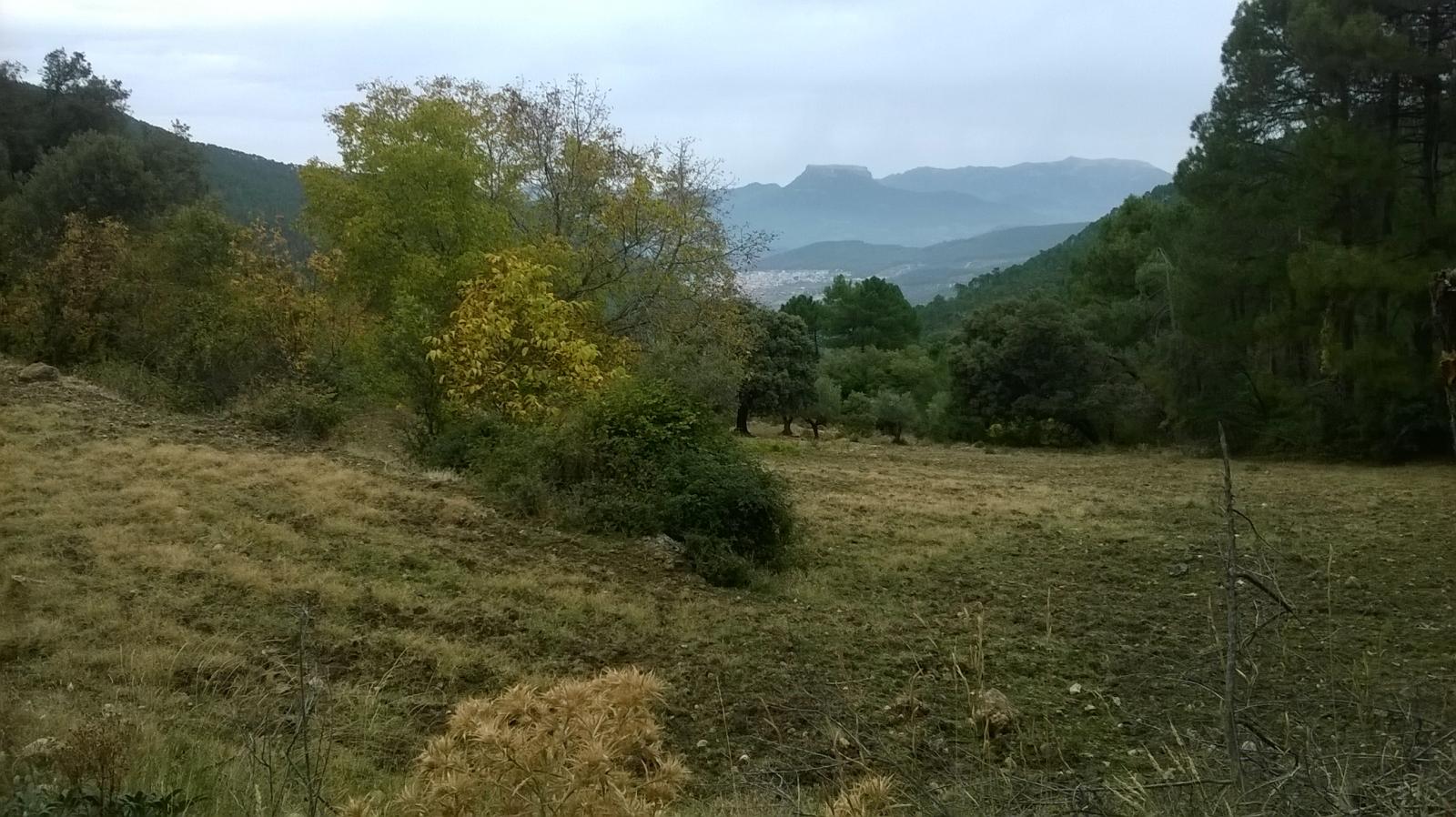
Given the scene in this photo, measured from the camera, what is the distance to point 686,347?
1780cm

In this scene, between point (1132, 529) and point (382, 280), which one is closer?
point (1132, 529)

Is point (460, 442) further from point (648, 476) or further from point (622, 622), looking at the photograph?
point (622, 622)

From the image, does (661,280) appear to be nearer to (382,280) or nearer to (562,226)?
(562,226)

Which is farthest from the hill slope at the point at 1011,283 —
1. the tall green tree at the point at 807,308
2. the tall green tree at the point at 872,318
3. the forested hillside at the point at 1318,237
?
the forested hillside at the point at 1318,237

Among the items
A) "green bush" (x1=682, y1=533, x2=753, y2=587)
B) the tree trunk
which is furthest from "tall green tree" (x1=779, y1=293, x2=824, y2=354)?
the tree trunk

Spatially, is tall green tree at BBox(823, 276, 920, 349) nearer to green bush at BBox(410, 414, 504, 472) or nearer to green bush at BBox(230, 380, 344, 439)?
green bush at BBox(230, 380, 344, 439)

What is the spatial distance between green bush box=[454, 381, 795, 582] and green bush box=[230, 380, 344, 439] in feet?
9.19

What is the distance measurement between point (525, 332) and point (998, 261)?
124032 mm

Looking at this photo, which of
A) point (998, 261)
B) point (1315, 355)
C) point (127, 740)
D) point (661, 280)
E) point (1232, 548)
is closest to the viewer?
point (1232, 548)

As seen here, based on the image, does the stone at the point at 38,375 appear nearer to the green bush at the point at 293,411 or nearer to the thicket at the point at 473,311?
the thicket at the point at 473,311

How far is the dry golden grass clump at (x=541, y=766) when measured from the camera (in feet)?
8.66

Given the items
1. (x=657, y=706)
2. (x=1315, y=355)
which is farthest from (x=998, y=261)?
(x=657, y=706)

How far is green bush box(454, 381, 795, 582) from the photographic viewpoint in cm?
888

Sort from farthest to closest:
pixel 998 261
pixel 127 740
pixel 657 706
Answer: pixel 998 261 → pixel 657 706 → pixel 127 740
